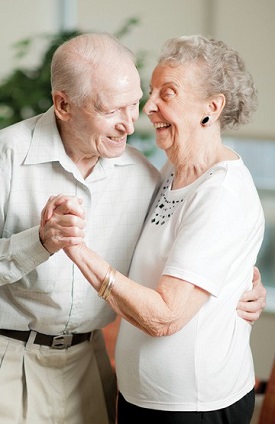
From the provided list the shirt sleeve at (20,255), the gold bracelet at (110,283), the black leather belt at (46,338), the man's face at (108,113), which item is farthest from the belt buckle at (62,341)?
the man's face at (108,113)

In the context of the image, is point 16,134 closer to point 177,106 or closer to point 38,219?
point 38,219

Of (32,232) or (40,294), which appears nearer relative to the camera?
(32,232)

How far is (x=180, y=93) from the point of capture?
6.93 ft

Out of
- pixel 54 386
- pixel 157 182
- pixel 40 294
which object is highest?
pixel 157 182

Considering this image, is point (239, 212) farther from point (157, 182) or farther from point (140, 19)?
point (140, 19)

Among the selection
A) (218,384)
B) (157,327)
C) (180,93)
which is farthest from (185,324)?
(180,93)

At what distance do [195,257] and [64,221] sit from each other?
319 mm

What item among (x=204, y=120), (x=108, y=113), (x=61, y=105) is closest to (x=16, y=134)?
(x=61, y=105)

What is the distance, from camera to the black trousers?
2080 millimetres

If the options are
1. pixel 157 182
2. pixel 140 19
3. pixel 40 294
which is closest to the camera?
pixel 40 294

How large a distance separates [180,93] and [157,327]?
593 mm

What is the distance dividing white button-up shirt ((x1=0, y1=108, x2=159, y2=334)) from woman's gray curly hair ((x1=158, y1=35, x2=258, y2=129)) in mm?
315

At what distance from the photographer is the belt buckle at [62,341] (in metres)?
2.24

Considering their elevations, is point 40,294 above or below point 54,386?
above
